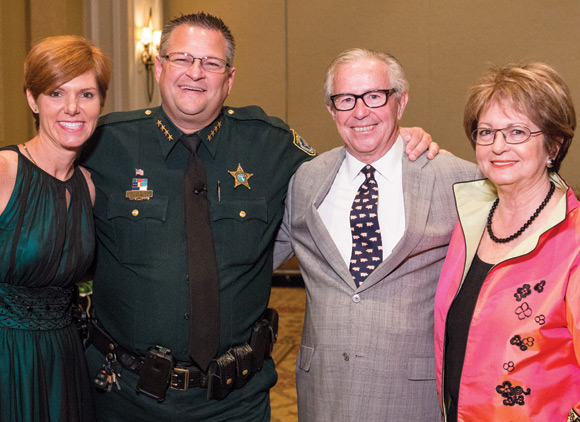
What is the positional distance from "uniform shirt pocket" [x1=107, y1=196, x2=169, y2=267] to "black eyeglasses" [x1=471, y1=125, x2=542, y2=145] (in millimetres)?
1125

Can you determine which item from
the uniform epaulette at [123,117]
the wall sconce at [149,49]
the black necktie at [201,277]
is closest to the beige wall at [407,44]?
the wall sconce at [149,49]

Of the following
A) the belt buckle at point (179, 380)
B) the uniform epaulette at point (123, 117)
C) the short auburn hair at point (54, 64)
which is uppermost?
the short auburn hair at point (54, 64)

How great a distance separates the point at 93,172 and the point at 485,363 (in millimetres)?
1527

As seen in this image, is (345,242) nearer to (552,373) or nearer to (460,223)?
(460,223)

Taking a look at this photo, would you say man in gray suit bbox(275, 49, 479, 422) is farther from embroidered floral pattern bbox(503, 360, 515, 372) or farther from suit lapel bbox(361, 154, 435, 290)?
embroidered floral pattern bbox(503, 360, 515, 372)

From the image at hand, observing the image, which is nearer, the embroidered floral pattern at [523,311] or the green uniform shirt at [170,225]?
the embroidered floral pattern at [523,311]

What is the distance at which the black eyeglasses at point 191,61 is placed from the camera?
7.27 feet

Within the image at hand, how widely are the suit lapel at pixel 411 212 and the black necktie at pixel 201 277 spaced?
546mm

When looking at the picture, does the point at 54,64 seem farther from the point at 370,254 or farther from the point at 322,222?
the point at 370,254

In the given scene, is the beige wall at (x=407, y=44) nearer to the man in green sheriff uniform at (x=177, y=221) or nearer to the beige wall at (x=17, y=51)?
the beige wall at (x=17, y=51)

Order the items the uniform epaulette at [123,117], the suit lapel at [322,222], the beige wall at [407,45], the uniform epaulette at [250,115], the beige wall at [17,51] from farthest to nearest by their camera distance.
A: the beige wall at [407,45] < the beige wall at [17,51] < the uniform epaulette at [250,115] < the uniform epaulette at [123,117] < the suit lapel at [322,222]

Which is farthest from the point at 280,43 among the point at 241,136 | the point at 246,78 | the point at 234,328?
the point at 234,328

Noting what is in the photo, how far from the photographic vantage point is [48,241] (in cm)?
196

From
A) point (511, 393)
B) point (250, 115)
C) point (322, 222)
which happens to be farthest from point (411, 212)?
point (250, 115)
